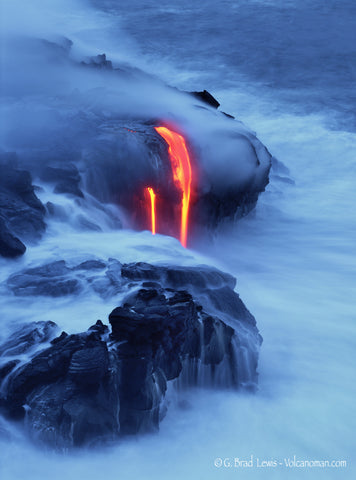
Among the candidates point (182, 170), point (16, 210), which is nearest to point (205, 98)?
point (182, 170)

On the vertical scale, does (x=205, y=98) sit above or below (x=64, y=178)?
below

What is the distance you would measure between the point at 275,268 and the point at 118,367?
17.4 feet

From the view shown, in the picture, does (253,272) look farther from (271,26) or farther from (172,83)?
(271,26)

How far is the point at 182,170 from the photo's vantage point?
11.2 m

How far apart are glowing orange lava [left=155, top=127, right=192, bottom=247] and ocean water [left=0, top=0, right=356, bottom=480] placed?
491mm

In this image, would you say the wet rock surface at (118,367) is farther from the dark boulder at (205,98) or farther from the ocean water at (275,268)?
the dark boulder at (205,98)

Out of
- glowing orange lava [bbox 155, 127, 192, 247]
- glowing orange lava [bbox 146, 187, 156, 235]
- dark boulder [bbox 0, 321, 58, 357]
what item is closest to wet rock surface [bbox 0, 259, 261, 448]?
dark boulder [bbox 0, 321, 58, 357]

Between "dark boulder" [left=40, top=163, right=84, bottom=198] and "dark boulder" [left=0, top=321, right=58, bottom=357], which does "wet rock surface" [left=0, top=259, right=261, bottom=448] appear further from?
"dark boulder" [left=40, top=163, right=84, bottom=198]

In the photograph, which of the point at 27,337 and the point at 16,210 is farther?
the point at 16,210

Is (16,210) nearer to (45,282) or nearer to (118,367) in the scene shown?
(45,282)

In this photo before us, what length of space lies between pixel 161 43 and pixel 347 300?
19.5 meters

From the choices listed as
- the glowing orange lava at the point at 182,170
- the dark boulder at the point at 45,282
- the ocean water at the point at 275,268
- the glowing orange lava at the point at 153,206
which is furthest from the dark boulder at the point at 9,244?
the glowing orange lava at the point at 182,170

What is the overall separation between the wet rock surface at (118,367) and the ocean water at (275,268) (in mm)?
201

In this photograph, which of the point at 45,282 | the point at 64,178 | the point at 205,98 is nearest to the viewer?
the point at 45,282
